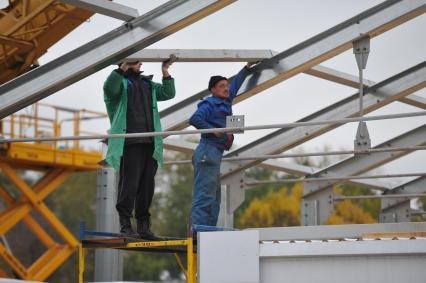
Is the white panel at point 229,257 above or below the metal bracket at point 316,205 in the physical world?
below

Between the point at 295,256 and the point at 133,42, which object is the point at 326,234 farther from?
the point at 133,42

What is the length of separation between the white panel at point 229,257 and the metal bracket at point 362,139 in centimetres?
250

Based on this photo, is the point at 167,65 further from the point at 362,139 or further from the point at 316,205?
the point at 316,205

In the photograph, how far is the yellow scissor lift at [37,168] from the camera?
22875 millimetres

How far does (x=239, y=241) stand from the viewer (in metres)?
8.26

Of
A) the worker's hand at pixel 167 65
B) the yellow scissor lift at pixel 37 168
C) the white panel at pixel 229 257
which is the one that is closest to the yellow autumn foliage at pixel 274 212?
the yellow scissor lift at pixel 37 168

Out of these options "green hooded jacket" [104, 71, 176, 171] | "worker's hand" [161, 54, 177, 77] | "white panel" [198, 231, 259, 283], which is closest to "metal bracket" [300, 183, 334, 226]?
"worker's hand" [161, 54, 177, 77]

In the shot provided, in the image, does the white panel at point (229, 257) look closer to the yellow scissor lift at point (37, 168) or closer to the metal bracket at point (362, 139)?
the metal bracket at point (362, 139)

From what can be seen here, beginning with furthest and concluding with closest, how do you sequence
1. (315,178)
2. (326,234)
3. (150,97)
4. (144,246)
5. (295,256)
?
1. (315,178)
2. (326,234)
3. (150,97)
4. (144,246)
5. (295,256)

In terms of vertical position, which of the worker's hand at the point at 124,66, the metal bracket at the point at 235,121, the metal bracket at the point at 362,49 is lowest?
the metal bracket at the point at 235,121

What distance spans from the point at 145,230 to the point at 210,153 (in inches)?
46.4

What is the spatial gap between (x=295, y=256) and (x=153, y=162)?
185cm

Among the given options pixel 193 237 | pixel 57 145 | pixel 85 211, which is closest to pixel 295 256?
pixel 193 237

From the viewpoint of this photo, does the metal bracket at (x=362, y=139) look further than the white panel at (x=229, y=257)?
Yes
